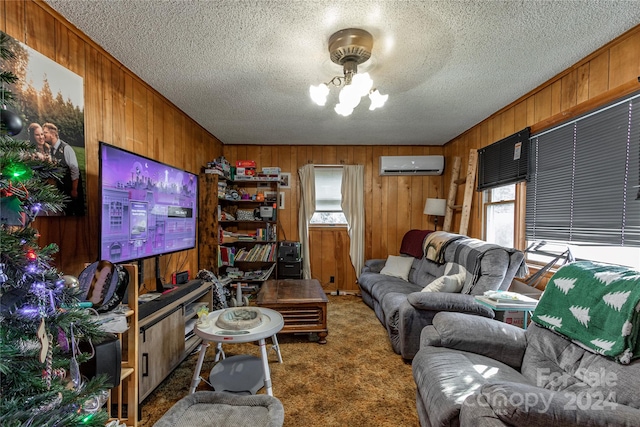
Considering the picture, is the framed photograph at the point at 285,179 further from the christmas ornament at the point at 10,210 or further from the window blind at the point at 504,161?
the christmas ornament at the point at 10,210

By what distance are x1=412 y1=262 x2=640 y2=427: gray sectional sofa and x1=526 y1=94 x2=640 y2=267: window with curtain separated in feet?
1.77

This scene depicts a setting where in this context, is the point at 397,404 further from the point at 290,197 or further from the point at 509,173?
the point at 290,197

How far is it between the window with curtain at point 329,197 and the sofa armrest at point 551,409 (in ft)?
11.6

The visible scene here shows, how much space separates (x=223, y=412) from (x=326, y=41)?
2201 millimetres

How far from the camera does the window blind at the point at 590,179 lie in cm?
169

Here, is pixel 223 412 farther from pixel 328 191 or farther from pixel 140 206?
pixel 328 191

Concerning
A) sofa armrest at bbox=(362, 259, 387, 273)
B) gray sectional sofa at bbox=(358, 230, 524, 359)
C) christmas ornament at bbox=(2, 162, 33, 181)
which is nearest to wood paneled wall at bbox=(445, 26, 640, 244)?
gray sectional sofa at bbox=(358, 230, 524, 359)

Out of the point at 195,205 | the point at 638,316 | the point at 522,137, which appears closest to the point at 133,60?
the point at 195,205

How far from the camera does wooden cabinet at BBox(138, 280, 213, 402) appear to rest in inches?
66.9

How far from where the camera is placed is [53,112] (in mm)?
1534

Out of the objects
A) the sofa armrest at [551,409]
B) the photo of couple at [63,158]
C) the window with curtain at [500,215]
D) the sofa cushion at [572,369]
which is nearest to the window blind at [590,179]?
the window with curtain at [500,215]

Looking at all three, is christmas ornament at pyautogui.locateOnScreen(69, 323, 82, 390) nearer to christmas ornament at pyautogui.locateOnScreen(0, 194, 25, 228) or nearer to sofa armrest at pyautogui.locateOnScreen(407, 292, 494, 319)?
christmas ornament at pyautogui.locateOnScreen(0, 194, 25, 228)

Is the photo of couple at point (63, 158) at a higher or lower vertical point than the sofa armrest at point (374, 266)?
higher

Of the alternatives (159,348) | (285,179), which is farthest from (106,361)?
(285,179)
